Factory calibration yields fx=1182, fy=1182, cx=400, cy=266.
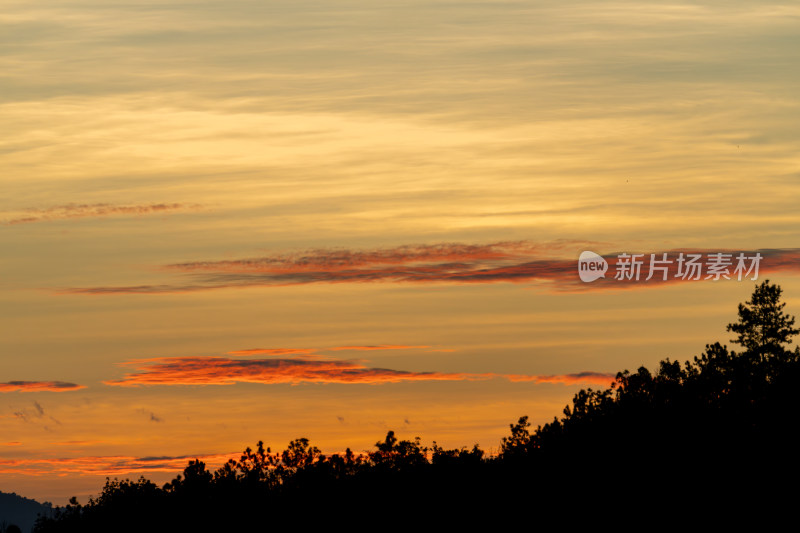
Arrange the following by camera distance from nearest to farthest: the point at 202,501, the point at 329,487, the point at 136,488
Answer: the point at 329,487 → the point at 202,501 → the point at 136,488

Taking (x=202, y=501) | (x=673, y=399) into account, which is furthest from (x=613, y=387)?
(x=202, y=501)

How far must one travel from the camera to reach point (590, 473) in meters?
81.9

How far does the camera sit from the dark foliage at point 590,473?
76.0 metres

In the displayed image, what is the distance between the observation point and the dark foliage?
76000 mm

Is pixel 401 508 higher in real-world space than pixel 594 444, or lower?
lower

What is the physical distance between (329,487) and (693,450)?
37.8 m

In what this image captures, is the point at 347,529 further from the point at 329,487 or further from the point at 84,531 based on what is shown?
the point at 84,531

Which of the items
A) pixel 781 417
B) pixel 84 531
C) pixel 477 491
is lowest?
pixel 84 531

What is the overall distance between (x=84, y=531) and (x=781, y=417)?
214 ft

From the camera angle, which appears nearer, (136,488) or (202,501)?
(202,501)

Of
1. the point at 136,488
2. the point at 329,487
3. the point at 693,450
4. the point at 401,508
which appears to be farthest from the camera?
the point at 136,488

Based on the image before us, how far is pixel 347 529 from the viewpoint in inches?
3740

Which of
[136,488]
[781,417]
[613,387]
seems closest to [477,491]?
[613,387]

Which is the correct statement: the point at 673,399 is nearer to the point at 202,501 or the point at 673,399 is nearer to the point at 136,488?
the point at 202,501
